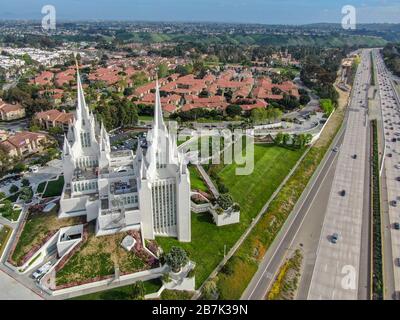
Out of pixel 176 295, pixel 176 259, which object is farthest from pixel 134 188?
pixel 176 295

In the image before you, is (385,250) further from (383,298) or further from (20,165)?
(20,165)

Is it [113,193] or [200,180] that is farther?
[200,180]

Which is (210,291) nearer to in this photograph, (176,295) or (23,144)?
(176,295)

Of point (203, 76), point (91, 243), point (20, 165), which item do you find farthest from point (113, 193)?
point (203, 76)

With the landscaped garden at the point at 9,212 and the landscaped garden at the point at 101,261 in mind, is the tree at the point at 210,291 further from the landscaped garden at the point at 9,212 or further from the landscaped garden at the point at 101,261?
the landscaped garden at the point at 9,212

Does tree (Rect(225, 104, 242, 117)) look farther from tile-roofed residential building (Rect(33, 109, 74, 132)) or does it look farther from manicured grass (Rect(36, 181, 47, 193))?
manicured grass (Rect(36, 181, 47, 193))

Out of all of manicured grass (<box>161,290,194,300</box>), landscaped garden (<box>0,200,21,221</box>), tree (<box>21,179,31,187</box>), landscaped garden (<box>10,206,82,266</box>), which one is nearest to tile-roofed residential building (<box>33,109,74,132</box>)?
tree (<box>21,179,31,187</box>)

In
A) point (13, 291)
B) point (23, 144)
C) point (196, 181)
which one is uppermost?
point (23, 144)
